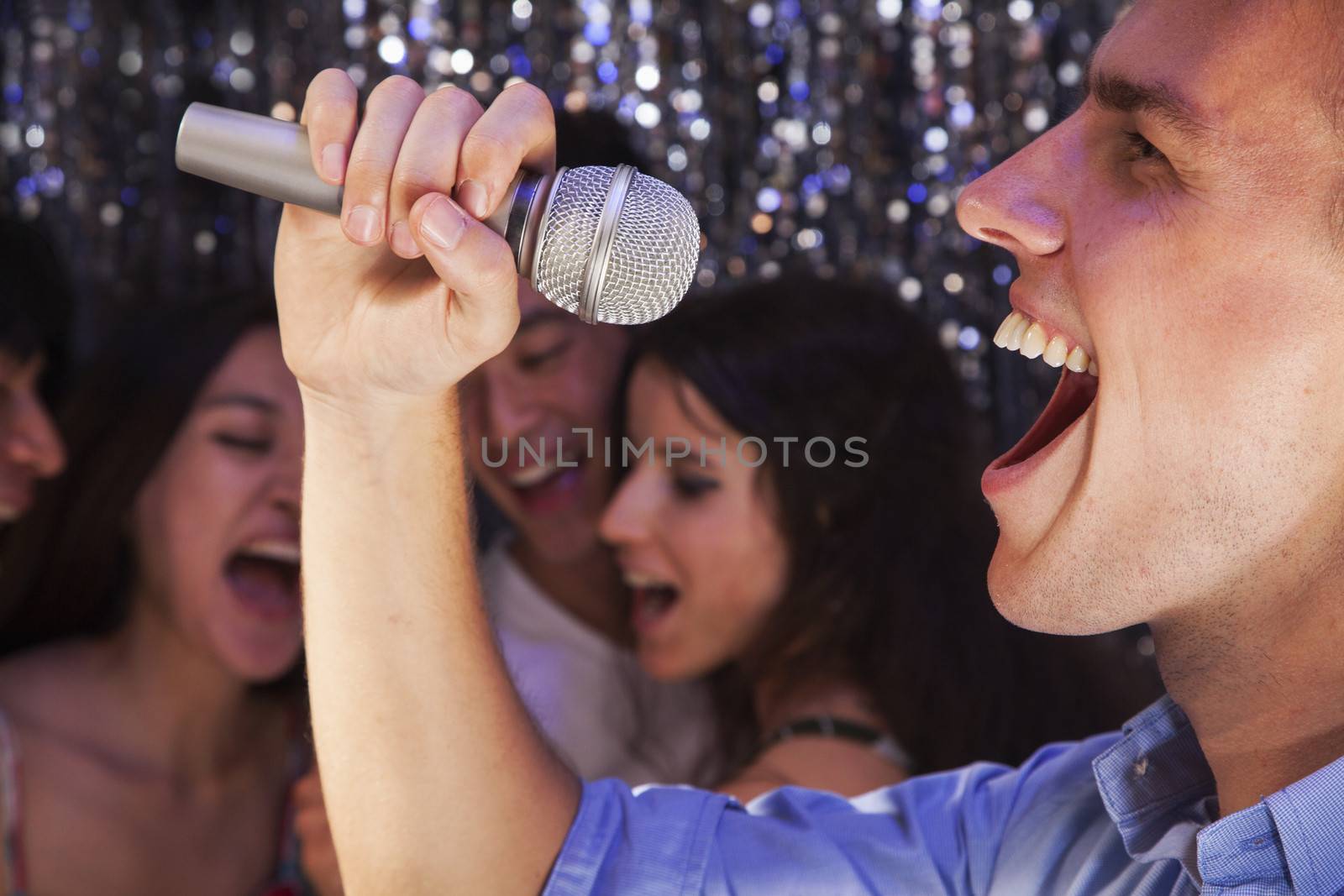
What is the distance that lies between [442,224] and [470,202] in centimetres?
4

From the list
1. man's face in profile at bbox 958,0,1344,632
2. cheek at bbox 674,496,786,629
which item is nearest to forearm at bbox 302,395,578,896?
man's face in profile at bbox 958,0,1344,632

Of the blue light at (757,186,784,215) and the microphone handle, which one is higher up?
the blue light at (757,186,784,215)

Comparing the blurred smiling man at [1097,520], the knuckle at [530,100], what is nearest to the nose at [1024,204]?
the blurred smiling man at [1097,520]

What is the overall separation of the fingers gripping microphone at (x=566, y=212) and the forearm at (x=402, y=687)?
22 centimetres

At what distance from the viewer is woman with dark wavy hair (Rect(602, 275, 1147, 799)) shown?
208 centimetres

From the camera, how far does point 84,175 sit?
8.91 ft

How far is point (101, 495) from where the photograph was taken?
2299 mm

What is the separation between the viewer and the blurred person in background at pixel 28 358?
2.19 m

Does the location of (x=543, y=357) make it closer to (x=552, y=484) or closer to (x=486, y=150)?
(x=552, y=484)

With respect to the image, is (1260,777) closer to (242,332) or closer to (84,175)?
(242,332)

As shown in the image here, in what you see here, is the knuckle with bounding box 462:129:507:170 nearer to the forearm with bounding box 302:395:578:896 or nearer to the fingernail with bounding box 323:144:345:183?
the fingernail with bounding box 323:144:345:183

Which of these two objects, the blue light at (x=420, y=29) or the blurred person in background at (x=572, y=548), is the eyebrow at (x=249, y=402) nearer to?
the blurred person in background at (x=572, y=548)

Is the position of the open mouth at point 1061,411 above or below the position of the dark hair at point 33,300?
above

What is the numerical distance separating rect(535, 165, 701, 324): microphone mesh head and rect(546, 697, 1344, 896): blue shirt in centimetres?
48
